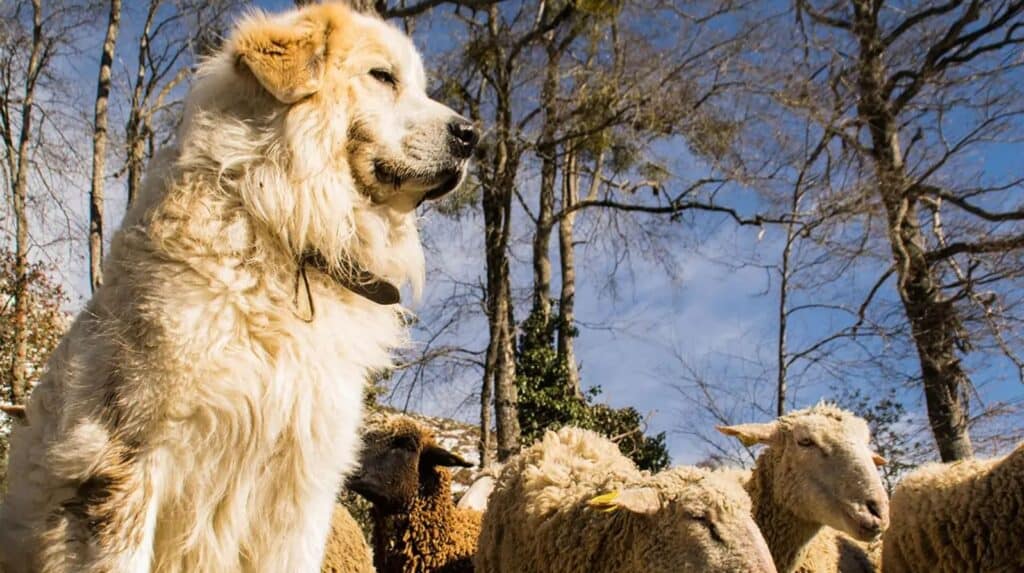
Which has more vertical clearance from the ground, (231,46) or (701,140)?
(701,140)

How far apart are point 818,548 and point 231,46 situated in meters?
5.02

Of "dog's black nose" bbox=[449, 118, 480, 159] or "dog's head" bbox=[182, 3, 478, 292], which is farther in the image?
"dog's black nose" bbox=[449, 118, 480, 159]

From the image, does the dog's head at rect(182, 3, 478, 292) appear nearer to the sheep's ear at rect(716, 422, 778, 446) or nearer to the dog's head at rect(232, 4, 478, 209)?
the dog's head at rect(232, 4, 478, 209)

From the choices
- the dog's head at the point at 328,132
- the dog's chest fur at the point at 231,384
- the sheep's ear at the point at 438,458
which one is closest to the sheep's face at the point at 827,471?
the sheep's ear at the point at 438,458

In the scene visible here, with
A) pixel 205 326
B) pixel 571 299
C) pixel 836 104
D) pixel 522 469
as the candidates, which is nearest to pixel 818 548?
pixel 522 469

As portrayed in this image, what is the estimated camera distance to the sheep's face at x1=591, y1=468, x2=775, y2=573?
402 cm

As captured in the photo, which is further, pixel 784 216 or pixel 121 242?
pixel 784 216

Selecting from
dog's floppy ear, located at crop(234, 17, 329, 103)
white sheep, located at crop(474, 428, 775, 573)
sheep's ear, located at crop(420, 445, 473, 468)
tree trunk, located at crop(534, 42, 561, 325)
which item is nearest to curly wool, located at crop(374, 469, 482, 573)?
sheep's ear, located at crop(420, 445, 473, 468)

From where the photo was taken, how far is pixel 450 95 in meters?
14.9

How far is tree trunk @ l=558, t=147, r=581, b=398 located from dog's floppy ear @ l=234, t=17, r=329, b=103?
12536mm

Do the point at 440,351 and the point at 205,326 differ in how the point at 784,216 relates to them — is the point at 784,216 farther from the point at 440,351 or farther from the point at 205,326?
the point at 205,326

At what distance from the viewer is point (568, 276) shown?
61.6 ft

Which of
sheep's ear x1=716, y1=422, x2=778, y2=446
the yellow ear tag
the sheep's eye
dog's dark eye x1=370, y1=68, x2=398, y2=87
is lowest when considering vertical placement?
the sheep's eye

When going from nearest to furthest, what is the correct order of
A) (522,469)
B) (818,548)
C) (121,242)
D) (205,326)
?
(205,326), (121,242), (522,469), (818,548)
